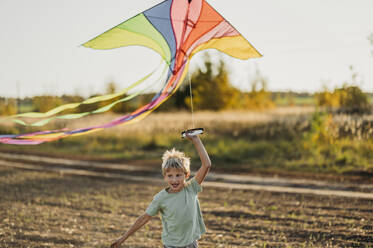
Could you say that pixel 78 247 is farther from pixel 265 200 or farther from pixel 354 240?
pixel 265 200

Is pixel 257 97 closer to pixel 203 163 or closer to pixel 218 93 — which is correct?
pixel 218 93

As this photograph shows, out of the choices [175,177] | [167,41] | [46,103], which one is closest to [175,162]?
[175,177]

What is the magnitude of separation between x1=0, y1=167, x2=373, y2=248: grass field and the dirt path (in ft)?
2.27

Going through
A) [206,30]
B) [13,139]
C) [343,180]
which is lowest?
[343,180]

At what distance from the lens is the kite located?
4238 mm

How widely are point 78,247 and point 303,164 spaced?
9.62 m

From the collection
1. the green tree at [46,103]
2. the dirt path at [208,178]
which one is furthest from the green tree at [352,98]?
the green tree at [46,103]

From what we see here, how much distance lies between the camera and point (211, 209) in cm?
820

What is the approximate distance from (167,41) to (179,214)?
2183 mm

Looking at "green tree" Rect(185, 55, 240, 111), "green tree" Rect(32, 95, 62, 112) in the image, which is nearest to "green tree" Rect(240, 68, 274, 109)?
"green tree" Rect(185, 55, 240, 111)

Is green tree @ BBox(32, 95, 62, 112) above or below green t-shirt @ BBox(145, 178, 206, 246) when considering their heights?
above

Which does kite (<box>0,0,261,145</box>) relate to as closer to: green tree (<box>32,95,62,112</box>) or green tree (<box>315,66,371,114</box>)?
green tree (<box>315,66,371,114</box>)

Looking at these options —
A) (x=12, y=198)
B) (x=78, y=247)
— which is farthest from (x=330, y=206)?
(x=12, y=198)

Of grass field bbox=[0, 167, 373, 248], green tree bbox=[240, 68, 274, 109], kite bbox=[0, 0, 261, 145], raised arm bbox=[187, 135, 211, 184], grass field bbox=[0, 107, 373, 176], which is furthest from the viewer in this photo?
green tree bbox=[240, 68, 274, 109]
